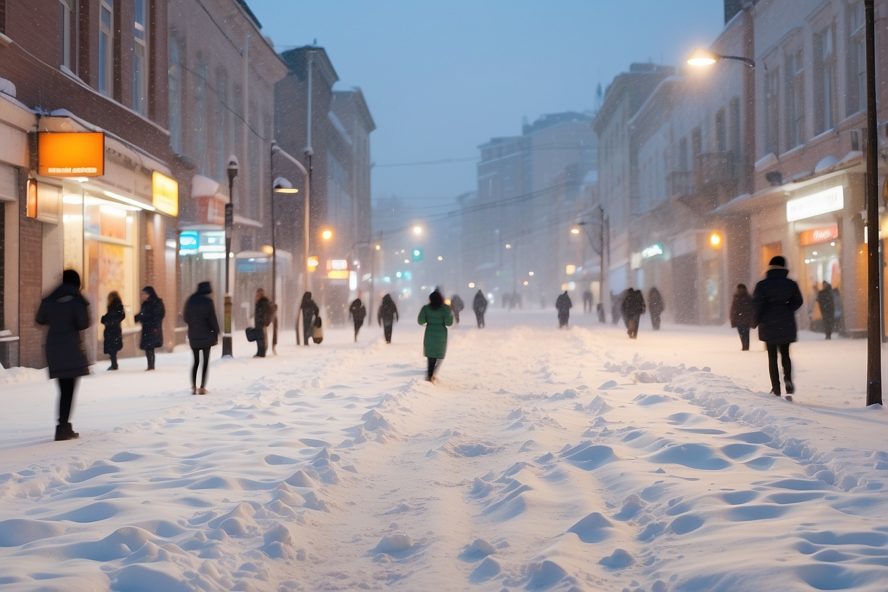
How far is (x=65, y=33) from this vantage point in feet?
65.3

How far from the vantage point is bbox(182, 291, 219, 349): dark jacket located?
557 inches

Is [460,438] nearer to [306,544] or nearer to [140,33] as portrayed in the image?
[306,544]

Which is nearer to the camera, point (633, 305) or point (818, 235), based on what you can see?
point (818, 235)

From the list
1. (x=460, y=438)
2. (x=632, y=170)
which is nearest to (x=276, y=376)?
(x=460, y=438)

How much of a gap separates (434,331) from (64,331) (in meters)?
6.79

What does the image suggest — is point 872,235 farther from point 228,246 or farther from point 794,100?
point 794,100

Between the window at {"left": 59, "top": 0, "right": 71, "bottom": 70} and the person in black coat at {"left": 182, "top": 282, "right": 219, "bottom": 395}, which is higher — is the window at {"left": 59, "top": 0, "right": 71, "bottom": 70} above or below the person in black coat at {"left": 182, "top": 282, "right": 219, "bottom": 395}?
above

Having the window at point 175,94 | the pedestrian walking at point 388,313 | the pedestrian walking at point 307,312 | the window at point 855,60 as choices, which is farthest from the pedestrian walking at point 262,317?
the window at point 855,60

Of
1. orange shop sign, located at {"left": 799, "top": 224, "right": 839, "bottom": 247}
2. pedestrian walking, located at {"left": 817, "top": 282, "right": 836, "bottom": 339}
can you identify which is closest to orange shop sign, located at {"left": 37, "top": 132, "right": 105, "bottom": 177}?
pedestrian walking, located at {"left": 817, "top": 282, "right": 836, "bottom": 339}

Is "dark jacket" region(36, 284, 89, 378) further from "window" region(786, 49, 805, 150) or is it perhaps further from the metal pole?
"window" region(786, 49, 805, 150)

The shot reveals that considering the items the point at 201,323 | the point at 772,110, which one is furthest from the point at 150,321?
the point at 772,110

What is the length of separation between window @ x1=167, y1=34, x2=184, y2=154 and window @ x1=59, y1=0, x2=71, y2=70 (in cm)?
970

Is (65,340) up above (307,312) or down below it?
below

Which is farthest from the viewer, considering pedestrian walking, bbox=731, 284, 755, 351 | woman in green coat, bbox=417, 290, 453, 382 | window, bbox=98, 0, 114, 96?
pedestrian walking, bbox=731, 284, 755, 351
